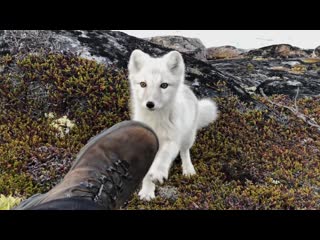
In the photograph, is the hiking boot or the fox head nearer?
the hiking boot

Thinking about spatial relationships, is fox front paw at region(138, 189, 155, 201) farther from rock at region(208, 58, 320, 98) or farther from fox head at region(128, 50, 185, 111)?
rock at region(208, 58, 320, 98)

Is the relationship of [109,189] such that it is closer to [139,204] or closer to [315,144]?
[139,204]

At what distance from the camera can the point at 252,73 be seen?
815 centimetres

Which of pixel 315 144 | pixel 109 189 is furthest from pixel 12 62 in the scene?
pixel 315 144

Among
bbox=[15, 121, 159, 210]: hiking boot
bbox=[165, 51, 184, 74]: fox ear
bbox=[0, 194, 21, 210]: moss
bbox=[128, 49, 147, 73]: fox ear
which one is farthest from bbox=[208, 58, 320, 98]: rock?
bbox=[0, 194, 21, 210]: moss

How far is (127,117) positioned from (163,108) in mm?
876

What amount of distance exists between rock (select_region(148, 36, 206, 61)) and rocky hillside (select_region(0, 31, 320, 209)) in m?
0.26

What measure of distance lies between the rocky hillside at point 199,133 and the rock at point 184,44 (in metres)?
0.26

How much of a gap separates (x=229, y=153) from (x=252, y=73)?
91.5 inches

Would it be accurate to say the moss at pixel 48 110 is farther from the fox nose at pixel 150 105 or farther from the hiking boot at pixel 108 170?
the hiking boot at pixel 108 170

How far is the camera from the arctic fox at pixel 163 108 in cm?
539

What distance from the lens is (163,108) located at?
569 centimetres

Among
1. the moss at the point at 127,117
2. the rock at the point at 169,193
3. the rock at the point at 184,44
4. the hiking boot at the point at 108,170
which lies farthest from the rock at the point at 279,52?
the hiking boot at the point at 108,170

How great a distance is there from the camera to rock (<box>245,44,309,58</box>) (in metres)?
8.67
